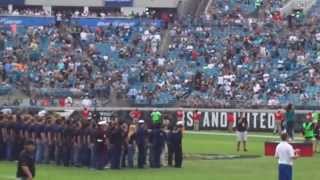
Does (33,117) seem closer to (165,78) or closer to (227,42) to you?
(165,78)

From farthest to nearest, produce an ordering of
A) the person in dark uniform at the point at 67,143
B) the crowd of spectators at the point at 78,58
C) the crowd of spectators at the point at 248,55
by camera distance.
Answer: the crowd of spectators at the point at 78,58 < the crowd of spectators at the point at 248,55 < the person in dark uniform at the point at 67,143

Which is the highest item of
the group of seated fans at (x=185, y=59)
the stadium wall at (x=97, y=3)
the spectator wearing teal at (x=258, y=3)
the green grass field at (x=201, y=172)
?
the stadium wall at (x=97, y=3)

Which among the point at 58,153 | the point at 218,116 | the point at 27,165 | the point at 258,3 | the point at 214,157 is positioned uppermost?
the point at 258,3

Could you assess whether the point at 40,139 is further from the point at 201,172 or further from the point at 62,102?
the point at 62,102

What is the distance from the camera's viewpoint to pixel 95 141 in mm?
32312

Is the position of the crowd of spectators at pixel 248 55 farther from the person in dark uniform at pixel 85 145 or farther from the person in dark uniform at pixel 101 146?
the person in dark uniform at pixel 101 146

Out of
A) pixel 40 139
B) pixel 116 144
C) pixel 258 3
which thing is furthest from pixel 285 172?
pixel 258 3

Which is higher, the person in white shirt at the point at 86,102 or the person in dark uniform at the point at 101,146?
the person in white shirt at the point at 86,102

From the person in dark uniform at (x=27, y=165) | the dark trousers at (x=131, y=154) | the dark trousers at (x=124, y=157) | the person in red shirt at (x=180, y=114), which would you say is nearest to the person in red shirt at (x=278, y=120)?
the person in red shirt at (x=180, y=114)

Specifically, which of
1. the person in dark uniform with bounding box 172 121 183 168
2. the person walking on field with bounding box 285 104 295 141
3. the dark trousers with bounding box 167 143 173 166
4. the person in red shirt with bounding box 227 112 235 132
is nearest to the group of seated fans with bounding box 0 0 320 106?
the person in red shirt with bounding box 227 112 235 132

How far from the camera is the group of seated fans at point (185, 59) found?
57469 millimetres

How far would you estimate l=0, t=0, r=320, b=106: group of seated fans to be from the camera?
2263 inches

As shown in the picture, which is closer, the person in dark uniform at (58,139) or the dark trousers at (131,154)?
the dark trousers at (131,154)

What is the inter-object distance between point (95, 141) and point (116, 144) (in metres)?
0.69
